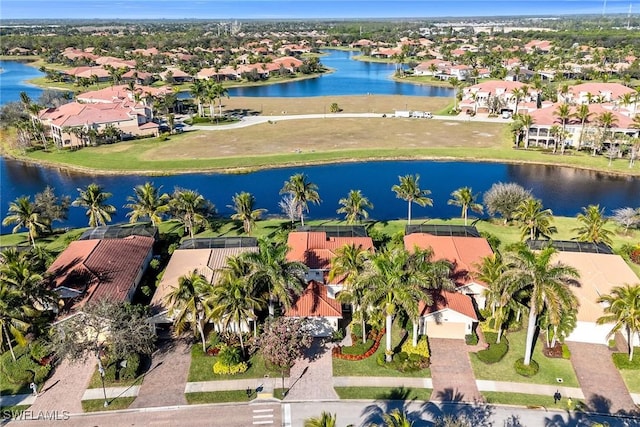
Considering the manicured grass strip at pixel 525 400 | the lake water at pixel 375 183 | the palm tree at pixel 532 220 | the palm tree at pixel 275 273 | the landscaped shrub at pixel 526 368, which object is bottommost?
the lake water at pixel 375 183

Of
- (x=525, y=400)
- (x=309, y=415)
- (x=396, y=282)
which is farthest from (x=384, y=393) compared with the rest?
(x=525, y=400)

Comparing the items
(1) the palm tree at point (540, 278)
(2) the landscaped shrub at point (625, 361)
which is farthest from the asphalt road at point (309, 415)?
(1) the palm tree at point (540, 278)

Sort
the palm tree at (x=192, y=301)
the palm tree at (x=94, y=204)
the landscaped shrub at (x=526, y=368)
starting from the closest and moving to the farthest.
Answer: the landscaped shrub at (x=526, y=368), the palm tree at (x=192, y=301), the palm tree at (x=94, y=204)

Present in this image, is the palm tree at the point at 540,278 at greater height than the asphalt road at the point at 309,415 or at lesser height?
greater

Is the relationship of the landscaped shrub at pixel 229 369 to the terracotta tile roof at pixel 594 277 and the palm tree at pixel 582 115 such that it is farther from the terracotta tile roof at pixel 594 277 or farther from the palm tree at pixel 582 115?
the palm tree at pixel 582 115

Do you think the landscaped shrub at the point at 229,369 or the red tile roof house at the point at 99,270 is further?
the red tile roof house at the point at 99,270

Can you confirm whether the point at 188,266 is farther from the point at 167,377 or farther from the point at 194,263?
the point at 167,377
